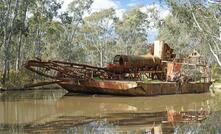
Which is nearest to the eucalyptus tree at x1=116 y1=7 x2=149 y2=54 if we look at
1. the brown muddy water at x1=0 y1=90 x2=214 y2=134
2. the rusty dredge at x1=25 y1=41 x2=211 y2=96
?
the rusty dredge at x1=25 y1=41 x2=211 y2=96

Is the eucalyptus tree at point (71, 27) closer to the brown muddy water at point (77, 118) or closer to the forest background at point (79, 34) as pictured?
the forest background at point (79, 34)

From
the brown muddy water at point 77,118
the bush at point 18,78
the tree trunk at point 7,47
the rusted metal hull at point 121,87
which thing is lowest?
the brown muddy water at point 77,118

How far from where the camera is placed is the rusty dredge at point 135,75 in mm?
26766

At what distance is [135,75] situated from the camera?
30328 mm

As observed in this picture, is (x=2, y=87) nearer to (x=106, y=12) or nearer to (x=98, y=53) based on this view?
(x=106, y=12)

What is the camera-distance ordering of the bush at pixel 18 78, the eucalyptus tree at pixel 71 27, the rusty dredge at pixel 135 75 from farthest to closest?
the eucalyptus tree at pixel 71 27, the bush at pixel 18 78, the rusty dredge at pixel 135 75

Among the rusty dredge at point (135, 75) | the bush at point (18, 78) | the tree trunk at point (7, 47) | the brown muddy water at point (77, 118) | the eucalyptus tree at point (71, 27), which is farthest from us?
the eucalyptus tree at point (71, 27)

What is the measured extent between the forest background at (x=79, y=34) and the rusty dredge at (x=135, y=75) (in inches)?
99.3

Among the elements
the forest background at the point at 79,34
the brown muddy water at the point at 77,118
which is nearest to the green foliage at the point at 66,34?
the forest background at the point at 79,34

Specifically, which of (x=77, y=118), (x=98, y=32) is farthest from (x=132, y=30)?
(x=77, y=118)

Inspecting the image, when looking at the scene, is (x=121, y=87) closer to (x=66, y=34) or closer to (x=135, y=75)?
(x=135, y=75)

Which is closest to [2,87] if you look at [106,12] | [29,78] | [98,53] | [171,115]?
[29,78]

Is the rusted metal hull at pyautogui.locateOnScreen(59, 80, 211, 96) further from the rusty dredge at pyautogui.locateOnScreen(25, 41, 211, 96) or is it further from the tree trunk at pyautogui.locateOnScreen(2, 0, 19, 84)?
the tree trunk at pyautogui.locateOnScreen(2, 0, 19, 84)

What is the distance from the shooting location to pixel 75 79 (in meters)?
27.3
